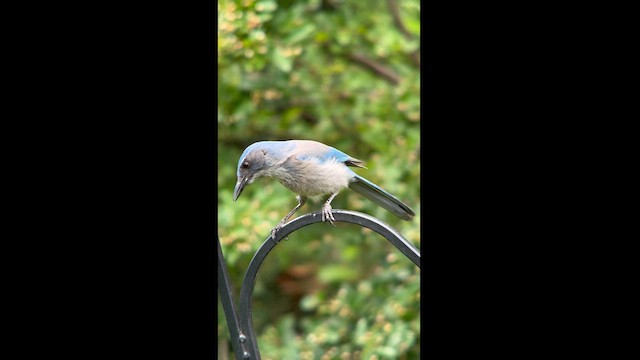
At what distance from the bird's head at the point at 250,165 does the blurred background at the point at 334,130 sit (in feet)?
3.70

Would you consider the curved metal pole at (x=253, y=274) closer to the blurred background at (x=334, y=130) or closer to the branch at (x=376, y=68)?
the blurred background at (x=334, y=130)

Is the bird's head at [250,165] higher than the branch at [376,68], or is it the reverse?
the branch at [376,68]

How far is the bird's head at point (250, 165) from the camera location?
193 cm

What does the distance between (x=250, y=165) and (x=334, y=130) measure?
81.7 inches

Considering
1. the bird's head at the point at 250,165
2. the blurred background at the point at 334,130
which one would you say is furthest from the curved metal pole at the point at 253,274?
the blurred background at the point at 334,130

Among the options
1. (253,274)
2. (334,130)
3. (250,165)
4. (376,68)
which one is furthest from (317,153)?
(376,68)

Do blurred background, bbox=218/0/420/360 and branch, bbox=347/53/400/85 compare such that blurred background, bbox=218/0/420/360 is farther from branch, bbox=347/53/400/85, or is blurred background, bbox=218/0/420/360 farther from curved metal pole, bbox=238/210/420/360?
curved metal pole, bbox=238/210/420/360

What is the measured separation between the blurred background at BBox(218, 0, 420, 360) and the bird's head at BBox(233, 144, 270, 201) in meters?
1.13

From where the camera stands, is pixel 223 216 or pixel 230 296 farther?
pixel 223 216

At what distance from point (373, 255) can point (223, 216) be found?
1368mm

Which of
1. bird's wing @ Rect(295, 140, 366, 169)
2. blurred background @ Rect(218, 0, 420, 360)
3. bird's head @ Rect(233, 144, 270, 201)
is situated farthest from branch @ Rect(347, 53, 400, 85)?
bird's head @ Rect(233, 144, 270, 201)
